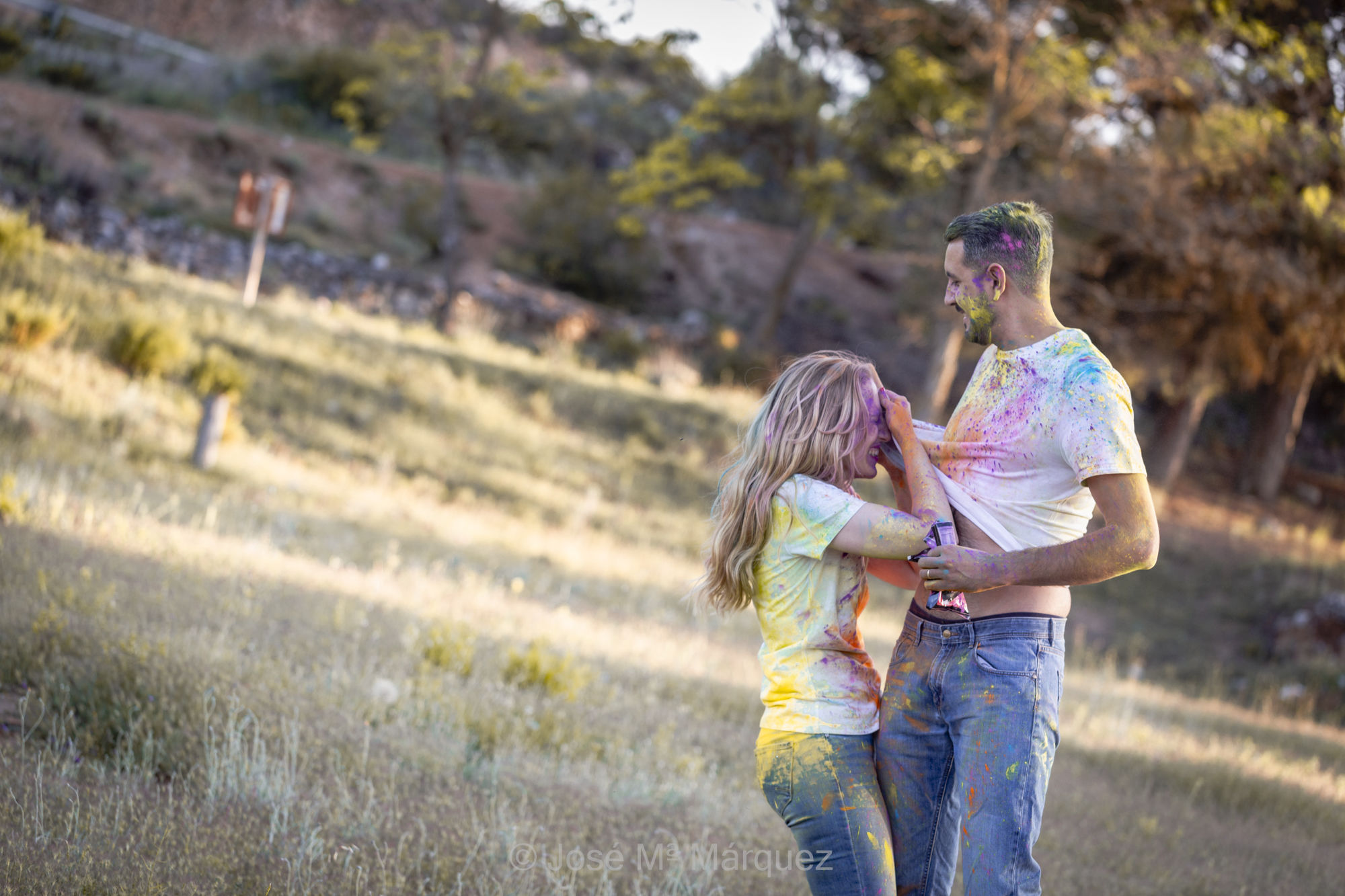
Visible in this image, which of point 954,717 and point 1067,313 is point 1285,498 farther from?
point 954,717

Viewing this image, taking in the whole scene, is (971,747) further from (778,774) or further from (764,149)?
(764,149)

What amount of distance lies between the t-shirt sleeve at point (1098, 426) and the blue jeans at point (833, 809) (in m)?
0.89

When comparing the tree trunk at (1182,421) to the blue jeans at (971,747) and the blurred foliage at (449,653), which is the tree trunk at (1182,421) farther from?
the blue jeans at (971,747)

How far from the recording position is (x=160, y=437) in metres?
10.5

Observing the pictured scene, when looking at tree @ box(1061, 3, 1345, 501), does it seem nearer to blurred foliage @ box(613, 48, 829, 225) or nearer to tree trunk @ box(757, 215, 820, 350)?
blurred foliage @ box(613, 48, 829, 225)

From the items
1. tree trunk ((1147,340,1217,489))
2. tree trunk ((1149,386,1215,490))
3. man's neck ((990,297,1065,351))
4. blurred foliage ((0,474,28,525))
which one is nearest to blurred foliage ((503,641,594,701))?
blurred foliage ((0,474,28,525))

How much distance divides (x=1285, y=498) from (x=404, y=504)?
18163 millimetres

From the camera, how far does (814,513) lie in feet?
8.64

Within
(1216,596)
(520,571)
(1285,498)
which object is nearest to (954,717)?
(520,571)

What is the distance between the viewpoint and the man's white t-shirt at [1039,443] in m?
2.43

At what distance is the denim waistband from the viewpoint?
2.54 metres

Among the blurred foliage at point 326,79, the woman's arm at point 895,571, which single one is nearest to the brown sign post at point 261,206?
the woman's arm at point 895,571

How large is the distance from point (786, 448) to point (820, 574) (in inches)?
13.7

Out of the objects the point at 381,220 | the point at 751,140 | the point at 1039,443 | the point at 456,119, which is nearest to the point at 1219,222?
the point at 751,140
